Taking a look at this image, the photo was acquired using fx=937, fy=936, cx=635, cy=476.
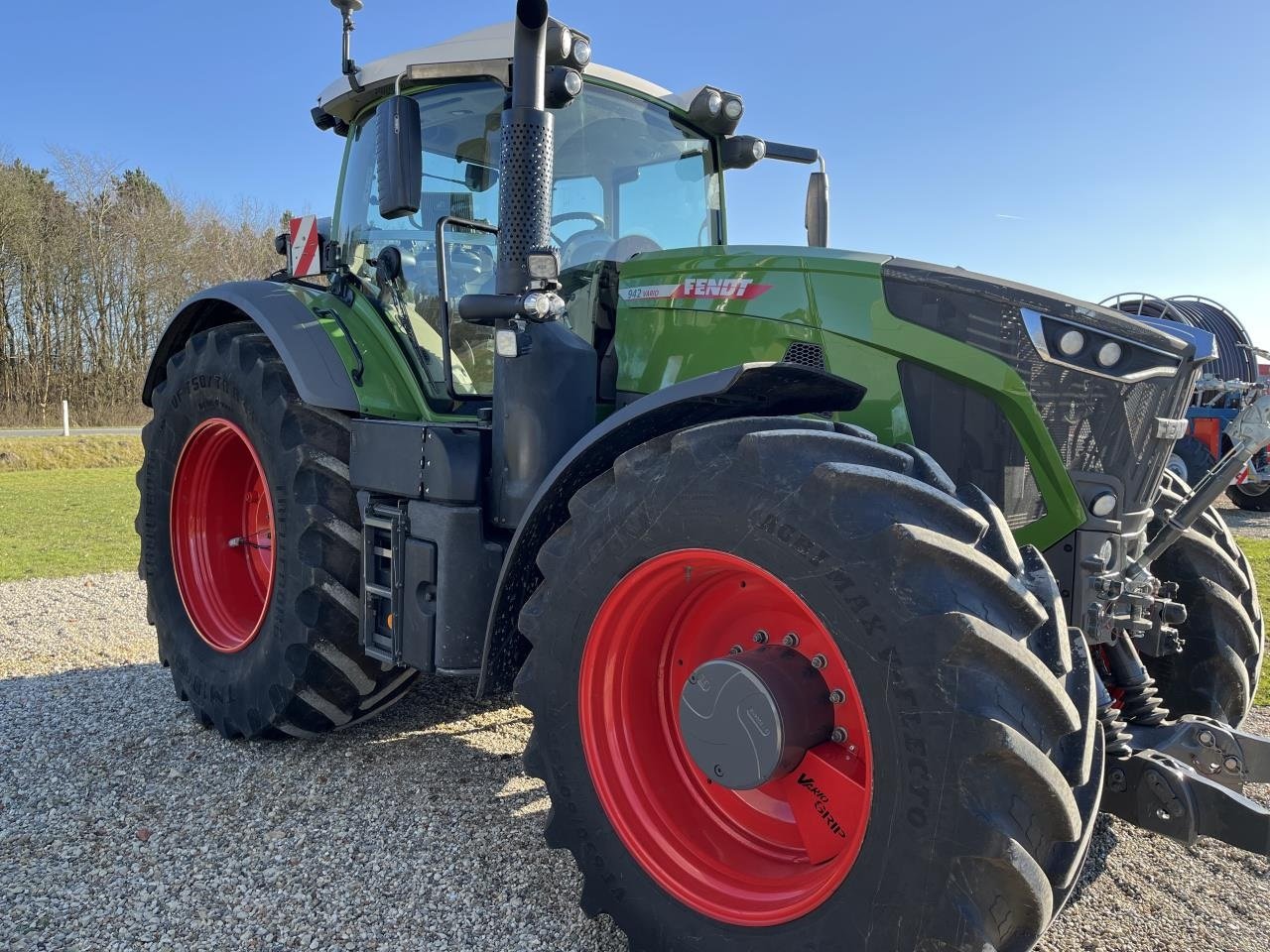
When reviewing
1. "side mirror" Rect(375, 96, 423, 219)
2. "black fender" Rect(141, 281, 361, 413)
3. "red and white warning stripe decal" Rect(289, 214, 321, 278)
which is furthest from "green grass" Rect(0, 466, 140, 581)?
"side mirror" Rect(375, 96, 423, 219)

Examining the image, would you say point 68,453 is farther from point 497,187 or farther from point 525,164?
point 525,164

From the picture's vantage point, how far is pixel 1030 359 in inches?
93.8

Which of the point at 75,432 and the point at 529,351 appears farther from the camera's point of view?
the point at 75,432

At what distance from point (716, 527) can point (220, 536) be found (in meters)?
3.05

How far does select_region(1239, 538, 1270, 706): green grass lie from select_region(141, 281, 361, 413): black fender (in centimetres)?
448

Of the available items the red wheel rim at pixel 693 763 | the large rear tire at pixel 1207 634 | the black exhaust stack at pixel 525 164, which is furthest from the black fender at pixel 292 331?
the large rear tire at pixel 1207 634

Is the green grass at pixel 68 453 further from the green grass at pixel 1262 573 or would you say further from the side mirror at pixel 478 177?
the green grass at pixel 1262 573

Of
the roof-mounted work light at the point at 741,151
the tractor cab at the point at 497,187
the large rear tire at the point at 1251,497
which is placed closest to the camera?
the tractor cab at the point at 497,187

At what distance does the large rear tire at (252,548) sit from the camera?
11.1 ft

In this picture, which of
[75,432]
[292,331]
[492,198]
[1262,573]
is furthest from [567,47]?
[75,432]

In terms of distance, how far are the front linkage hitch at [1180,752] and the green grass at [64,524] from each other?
25.8 ft

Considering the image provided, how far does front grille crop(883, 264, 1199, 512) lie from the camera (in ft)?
7.84

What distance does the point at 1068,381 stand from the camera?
7.84ft

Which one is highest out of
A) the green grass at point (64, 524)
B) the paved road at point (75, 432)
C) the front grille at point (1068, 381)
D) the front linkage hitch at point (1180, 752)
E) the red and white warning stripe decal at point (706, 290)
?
the red and white warning stripe decal at point (706, 290)
